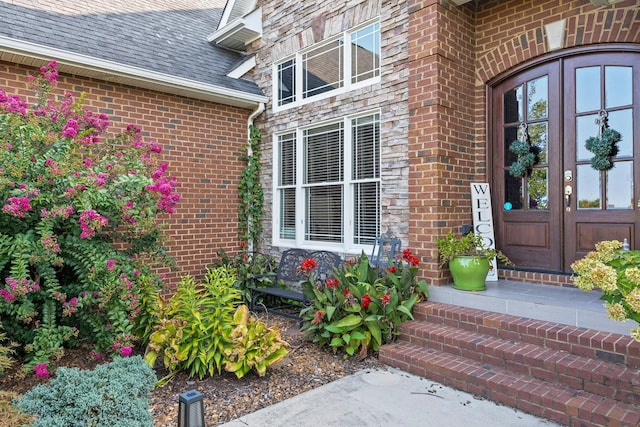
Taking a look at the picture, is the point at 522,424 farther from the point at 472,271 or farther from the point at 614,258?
the point at 472,271

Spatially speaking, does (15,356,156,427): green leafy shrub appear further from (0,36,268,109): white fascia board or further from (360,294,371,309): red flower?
(0,36,268,109): white fascia board

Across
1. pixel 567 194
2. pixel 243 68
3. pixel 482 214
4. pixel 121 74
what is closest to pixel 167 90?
pixel 121 74

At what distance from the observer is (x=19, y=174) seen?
3400mm

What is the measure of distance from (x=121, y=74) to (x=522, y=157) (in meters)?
4.84

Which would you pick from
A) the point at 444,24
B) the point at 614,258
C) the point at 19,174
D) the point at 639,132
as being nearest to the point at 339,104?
the point at 444,24

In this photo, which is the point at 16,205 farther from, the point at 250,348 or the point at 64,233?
the point at 250,348

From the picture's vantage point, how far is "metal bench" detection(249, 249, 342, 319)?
17.1ft

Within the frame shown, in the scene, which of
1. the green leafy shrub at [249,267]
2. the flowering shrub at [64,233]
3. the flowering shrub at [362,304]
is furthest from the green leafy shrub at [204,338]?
the green leafy shrub at [249,267]

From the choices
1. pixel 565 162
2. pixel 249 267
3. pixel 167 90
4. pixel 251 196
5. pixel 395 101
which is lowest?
pixel 249 267

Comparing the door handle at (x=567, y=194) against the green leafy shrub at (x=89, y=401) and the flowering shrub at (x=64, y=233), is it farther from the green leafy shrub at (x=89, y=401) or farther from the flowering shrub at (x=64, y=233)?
the green leafy shrub at (x=89, y=401)

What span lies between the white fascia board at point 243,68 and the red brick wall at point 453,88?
10.2 ft

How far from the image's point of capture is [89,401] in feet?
6.27

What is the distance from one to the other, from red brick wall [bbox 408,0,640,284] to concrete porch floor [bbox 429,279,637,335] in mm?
235

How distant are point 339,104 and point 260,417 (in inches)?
156
